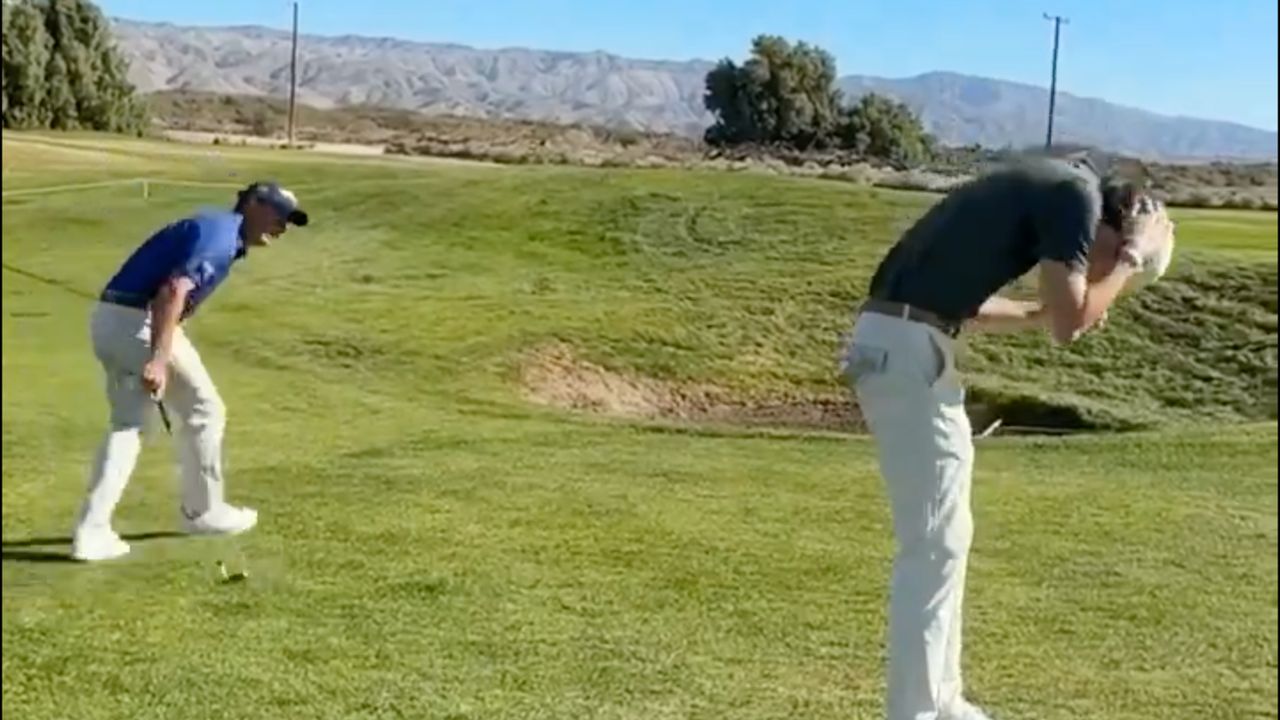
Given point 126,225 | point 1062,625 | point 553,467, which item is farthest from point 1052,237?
point 126,225

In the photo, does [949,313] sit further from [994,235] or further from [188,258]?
[188,258]

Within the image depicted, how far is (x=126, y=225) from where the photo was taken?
28.5 feet

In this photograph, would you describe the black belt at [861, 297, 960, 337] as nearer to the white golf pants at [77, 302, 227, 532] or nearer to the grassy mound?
the white golf pants at [77, 302, 227, 532]

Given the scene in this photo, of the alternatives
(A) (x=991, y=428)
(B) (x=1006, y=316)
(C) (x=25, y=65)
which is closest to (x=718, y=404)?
(A) (x=991, y=428)

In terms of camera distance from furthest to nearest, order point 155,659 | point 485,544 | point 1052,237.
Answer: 1. point 485,544
2. point 155,659
3. point 1052,237

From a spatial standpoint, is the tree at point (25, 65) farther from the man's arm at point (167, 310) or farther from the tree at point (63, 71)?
the man's arm at point (167, 310)

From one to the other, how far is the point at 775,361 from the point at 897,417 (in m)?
7.70

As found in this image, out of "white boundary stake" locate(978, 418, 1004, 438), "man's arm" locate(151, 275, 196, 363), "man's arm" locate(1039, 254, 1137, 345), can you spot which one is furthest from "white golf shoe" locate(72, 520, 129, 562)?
"white boundary stake" locate(978, 418, 1004, 438)

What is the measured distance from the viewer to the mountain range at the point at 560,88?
354 cm

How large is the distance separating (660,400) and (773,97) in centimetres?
377

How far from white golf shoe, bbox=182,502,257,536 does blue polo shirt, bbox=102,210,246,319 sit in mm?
823

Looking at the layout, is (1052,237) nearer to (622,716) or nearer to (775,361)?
(622,716)

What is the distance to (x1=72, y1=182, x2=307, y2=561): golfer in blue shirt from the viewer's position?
461 cm

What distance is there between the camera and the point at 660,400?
10258 millimetres
